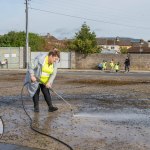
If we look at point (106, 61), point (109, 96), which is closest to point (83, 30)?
point (106, 61)

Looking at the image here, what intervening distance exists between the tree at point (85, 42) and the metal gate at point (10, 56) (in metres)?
9.78

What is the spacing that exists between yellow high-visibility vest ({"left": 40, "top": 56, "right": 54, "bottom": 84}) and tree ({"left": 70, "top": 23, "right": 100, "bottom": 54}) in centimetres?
4436

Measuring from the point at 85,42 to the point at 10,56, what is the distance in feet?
37.3

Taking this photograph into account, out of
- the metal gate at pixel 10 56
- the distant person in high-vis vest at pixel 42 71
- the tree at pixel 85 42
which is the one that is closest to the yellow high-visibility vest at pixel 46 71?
the distant person in high-vis vest at pixel 42 71

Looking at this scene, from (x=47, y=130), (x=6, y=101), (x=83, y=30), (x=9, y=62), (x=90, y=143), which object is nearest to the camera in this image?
(x=90, y=143)

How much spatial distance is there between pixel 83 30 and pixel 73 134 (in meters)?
51.4

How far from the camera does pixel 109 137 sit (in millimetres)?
7527

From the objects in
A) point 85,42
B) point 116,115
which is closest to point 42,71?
point 116,115

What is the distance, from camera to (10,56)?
48156 millimetres

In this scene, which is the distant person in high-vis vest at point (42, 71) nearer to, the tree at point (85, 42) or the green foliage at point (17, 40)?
the tree at point (85, 42)

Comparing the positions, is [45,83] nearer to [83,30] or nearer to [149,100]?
[149,100]

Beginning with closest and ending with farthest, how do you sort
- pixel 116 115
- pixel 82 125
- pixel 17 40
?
1. pixel 82 125
2. pixel 116 115
3. pixel 17 40

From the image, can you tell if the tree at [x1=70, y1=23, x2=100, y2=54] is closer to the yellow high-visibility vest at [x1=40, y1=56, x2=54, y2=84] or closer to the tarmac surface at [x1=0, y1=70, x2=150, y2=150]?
the tarmac surface at [x1=0, y1=70, x2=150, y2=150]

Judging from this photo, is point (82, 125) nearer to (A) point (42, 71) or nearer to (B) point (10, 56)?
(A) point (42, 71)
